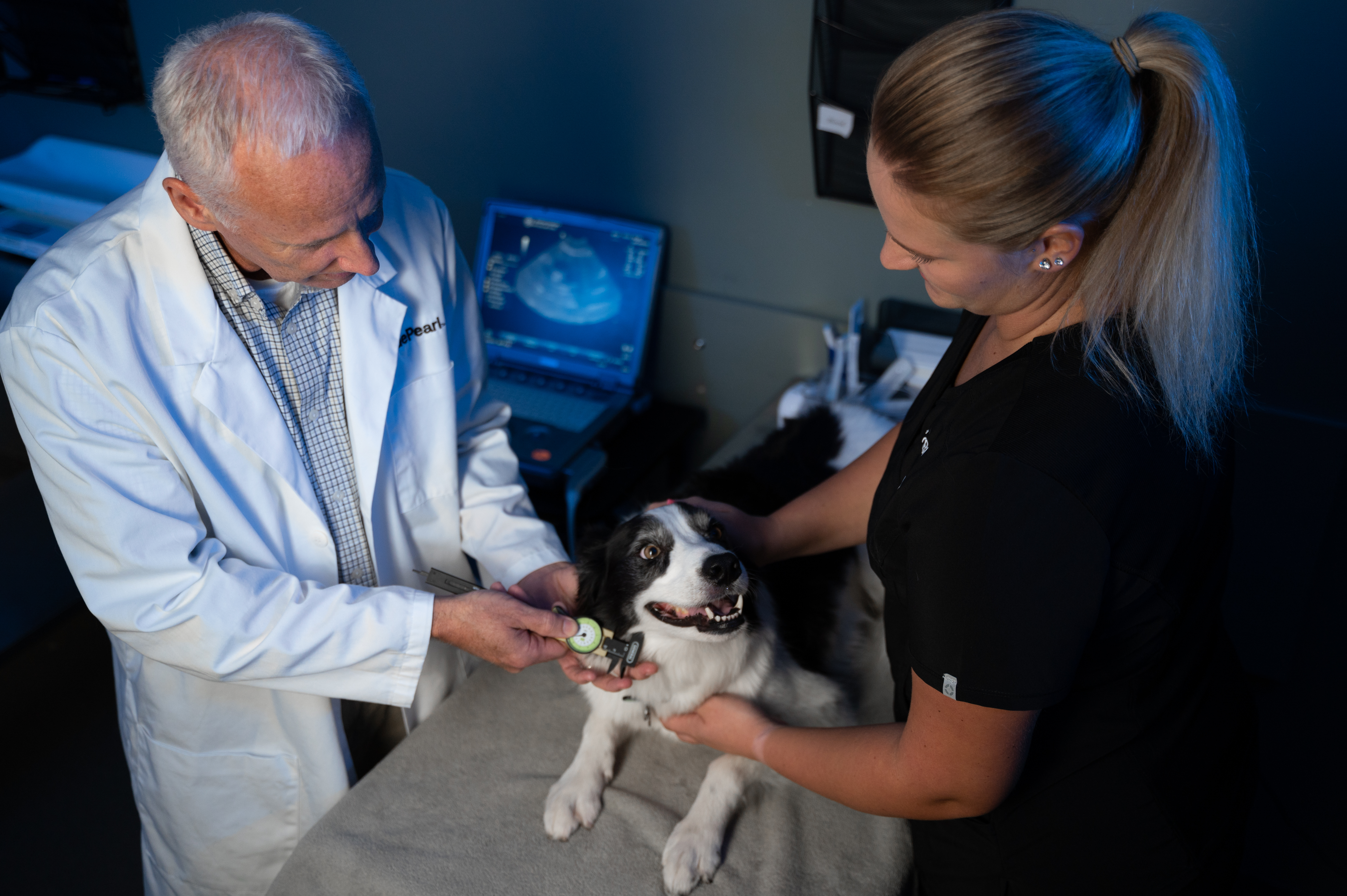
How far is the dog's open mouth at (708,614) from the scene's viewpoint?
4.33 ft

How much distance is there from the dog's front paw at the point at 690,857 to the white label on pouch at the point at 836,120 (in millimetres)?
1590

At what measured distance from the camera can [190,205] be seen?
1.11 meters

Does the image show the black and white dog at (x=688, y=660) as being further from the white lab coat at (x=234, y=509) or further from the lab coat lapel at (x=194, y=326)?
the lab coat lapel at (x=194, y=326)

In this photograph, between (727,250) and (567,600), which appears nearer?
(567,600)

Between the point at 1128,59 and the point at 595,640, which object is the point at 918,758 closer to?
the point at 595,640

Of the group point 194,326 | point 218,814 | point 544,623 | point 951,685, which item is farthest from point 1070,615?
point 218,814

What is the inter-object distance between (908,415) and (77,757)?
7.74 feet

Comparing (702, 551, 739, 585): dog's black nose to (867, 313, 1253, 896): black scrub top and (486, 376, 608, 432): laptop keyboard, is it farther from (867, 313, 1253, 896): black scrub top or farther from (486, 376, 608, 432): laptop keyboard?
(486, 376, 608, 432): laptop keyboard

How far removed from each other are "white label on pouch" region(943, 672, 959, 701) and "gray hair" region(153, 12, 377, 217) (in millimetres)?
898

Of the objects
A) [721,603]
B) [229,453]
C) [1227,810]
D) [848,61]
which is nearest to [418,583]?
[229,453]

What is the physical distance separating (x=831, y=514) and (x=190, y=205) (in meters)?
1.00

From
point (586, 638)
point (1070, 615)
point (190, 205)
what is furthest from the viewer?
point (586, 638)

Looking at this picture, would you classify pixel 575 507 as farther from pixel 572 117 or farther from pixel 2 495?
pixel 2 495

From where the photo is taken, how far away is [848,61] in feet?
6.52
